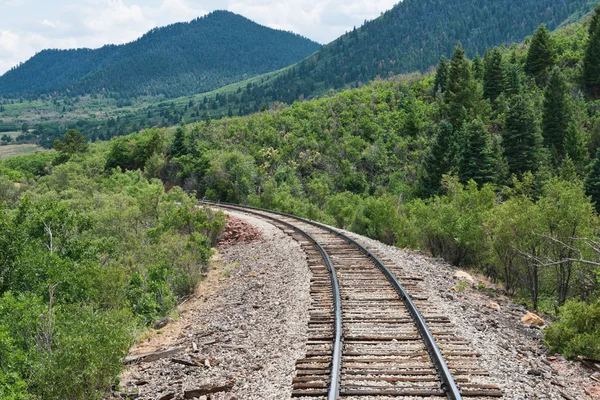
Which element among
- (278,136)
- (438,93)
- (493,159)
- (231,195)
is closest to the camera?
(493,159)

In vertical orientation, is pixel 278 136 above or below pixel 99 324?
above

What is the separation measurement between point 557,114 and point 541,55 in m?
15.1

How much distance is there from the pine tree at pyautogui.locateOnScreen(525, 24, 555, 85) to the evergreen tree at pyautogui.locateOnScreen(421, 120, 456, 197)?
24349mm

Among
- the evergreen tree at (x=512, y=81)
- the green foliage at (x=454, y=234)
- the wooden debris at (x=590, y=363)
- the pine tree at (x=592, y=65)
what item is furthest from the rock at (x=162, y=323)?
the pine tree at (x=592, y=65)

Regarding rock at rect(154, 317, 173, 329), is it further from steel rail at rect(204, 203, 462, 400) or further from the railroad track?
steel rail at rect(204, 203, 462, 400)

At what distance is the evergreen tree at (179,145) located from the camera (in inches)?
2208

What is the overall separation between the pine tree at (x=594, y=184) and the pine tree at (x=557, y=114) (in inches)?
469

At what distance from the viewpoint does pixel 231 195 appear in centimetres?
4528

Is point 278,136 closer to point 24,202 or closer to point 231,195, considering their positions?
point 231,195

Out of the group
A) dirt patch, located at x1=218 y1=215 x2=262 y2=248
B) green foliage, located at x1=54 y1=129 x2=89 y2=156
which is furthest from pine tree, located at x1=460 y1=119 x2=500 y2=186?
green foliage, located at x1=54 y1=129 x2=89 y2=156

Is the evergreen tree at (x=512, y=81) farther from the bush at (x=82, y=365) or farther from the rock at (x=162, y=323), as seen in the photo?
the bush at (x=82, y=365)

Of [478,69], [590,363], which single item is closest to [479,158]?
[478,69]

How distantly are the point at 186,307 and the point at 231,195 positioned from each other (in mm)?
32299

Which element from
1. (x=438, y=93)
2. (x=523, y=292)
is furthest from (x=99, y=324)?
(x=438, y=93)
